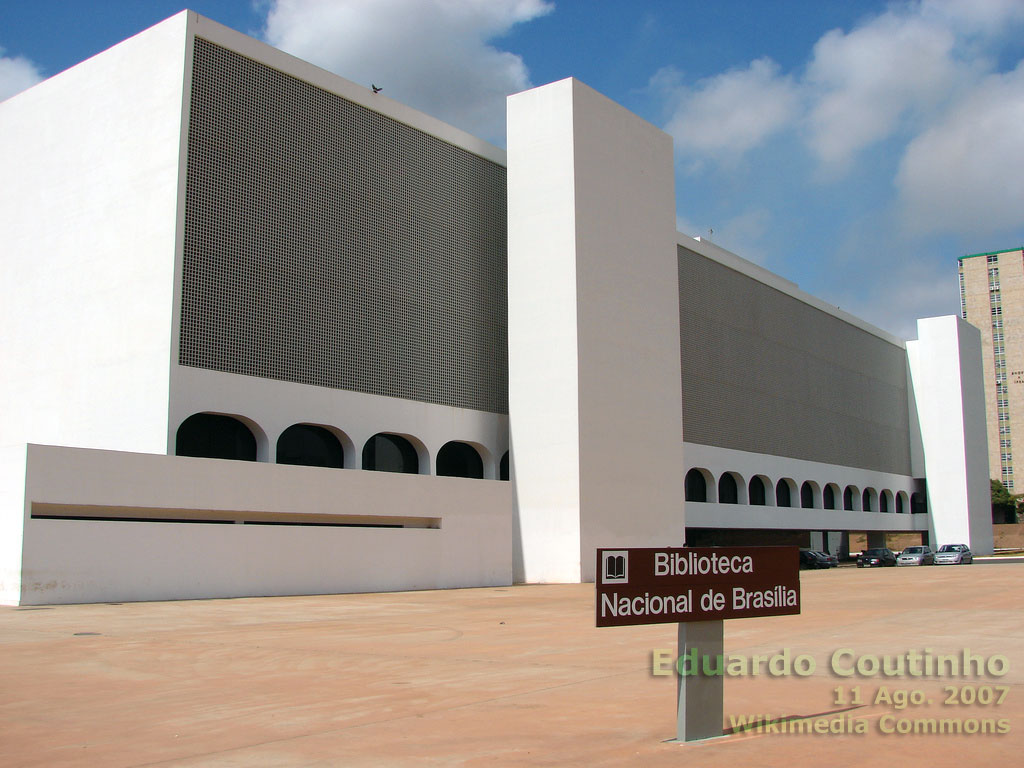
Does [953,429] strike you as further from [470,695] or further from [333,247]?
[470,695]

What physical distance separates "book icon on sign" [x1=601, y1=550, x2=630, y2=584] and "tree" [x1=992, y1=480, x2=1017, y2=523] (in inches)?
4396

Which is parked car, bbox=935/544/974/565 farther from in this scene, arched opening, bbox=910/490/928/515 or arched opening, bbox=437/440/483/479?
arched opening, bbox=437/440/483/479

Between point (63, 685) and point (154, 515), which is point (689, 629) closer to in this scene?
point (63, 685)

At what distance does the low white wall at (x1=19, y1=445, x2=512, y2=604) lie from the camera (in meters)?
21.0

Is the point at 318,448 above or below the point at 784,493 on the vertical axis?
above

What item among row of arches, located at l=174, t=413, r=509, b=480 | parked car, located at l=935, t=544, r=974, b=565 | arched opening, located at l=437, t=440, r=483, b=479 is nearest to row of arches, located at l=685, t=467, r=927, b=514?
parked car, located at l=935, t=544, r=974, b=565

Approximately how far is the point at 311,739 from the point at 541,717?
163 centimetres

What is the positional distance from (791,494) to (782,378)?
643 cm

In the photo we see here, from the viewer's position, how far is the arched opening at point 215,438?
2672 centimetres

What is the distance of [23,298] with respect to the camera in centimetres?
3102

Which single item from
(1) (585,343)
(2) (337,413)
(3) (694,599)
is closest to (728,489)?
(1) (585,343)

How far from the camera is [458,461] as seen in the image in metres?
35.0

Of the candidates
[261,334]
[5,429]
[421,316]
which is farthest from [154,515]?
[421,316]

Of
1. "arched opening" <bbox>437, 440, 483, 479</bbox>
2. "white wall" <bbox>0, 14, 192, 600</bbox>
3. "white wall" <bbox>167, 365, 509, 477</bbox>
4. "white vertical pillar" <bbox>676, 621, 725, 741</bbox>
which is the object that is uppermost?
"white wall" <bbox>0, 14, 192, 600</bbox>
